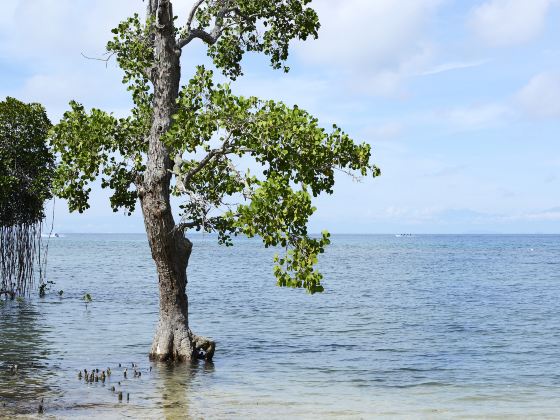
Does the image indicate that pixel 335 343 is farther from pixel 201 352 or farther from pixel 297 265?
pixel 297 265

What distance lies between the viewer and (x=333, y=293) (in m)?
55.0

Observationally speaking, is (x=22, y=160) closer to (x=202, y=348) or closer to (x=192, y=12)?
(x=192, y=12)

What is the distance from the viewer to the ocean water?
17.5 m

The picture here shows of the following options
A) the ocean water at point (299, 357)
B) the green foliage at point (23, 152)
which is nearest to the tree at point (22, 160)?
the green foliage at point (23, 152)

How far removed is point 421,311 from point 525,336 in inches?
430

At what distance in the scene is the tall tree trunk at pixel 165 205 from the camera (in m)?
20.0

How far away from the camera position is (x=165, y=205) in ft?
65.8

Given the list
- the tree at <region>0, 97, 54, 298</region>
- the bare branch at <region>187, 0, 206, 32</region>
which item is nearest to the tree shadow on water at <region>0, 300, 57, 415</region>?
the tree at <region>0, 97, 54, 298</region>

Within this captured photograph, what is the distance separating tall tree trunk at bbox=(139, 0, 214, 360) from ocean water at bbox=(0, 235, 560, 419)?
1.18m

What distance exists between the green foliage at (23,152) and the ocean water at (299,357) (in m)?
6.19

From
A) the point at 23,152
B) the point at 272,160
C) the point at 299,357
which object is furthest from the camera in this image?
the point at 23,152

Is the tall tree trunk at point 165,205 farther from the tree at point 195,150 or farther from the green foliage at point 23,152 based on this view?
the green foliage at point 23,152

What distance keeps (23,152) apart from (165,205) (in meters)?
18.7

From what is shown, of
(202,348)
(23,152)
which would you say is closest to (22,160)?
(23,152)
